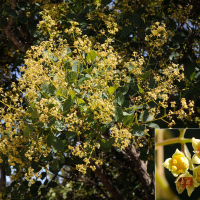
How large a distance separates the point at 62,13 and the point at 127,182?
220cm

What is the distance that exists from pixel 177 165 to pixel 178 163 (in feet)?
0.03

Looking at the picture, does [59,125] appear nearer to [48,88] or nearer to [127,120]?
[48,88]

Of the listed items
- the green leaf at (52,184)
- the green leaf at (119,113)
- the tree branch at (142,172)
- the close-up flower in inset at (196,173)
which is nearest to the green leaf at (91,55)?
the green leaf at (119,113)

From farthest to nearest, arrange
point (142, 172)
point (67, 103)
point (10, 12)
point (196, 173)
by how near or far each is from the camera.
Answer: point (142, 172) < point (10, 12) < point (67, 103) < point (196, 173)

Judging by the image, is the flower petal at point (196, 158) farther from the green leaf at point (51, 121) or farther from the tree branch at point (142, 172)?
the tree branch at point (142, 172)

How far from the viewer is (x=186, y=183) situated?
128cm

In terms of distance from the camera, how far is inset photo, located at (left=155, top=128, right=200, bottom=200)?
1.27 metres

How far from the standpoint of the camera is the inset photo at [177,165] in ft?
4.16

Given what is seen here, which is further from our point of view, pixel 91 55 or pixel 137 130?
pixel 91 55

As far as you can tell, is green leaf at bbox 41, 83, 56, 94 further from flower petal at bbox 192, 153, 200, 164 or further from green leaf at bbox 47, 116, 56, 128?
flower petal at bbox 192, 153, 200, 164

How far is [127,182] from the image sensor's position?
349 centimetres

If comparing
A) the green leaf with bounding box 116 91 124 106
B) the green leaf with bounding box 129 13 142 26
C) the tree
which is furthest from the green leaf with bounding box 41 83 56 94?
the green leaf with bounding box 129 13 142 26

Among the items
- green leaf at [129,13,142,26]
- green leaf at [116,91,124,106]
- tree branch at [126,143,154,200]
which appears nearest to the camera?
green leaf at [116,91,124,106]

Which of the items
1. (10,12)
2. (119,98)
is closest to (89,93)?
(119,98)
